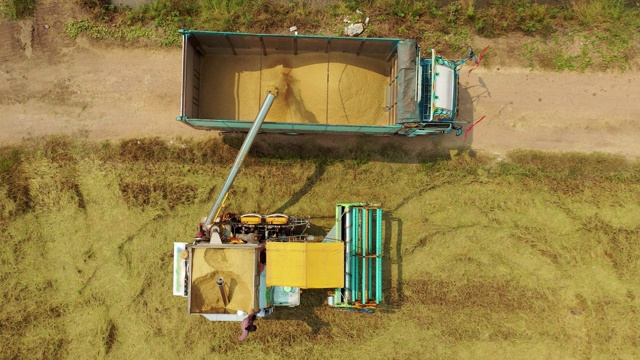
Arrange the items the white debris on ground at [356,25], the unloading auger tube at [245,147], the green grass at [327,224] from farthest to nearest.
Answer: the white debris on ground at [356,25]
the green grass at [327,224]
the unloading auger tube at [245,147]

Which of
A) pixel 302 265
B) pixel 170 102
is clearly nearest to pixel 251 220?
pixel 302 265

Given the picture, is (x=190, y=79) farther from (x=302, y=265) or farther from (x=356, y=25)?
(x=302, y=265)

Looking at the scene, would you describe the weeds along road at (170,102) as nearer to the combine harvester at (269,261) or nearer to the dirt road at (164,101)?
the dirt road at (164,101)

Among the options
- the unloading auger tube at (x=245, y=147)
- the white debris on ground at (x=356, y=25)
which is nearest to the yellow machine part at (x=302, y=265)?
the unloading auger tube at (x=245, y=147)

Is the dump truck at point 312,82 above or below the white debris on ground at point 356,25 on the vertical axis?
below

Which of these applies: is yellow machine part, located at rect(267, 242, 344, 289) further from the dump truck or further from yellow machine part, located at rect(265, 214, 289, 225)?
the dump truck

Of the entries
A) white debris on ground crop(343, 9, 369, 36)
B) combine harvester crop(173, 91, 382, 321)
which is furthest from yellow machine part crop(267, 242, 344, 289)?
white debris on ground crop(343, 9, 369, 36)
